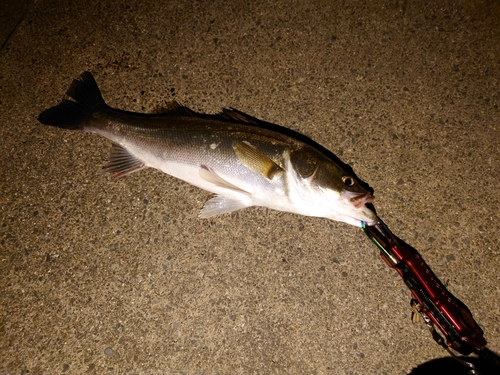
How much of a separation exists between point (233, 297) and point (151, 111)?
1844 millimetres

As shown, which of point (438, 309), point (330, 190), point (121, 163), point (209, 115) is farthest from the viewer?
point (209, 115)

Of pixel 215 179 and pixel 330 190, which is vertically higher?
pixel 330 190

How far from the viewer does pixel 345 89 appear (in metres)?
2.96

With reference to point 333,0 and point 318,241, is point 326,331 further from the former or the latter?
point 333,0

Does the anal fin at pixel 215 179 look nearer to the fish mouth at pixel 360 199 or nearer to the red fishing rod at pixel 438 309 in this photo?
the fish mouth at pixel 360 199

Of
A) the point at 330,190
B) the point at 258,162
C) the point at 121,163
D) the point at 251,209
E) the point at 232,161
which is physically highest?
the point at 330,190

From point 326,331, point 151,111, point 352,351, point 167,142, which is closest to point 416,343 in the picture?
point 352,351

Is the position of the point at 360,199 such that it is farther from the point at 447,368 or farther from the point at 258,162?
the point at 447,368

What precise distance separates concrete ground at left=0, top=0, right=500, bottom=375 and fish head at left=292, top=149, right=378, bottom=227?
1.32 ft

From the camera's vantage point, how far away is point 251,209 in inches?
108

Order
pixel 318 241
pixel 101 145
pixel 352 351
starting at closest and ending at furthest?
1. pixel 352 351
2. pixel 318 241
3. pixel 101 145

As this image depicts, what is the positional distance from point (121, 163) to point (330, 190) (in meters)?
1.79

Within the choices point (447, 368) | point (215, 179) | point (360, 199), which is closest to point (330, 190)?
point (360, 199)

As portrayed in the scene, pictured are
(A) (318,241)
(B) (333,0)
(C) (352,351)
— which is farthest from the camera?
(B) (333,0)
